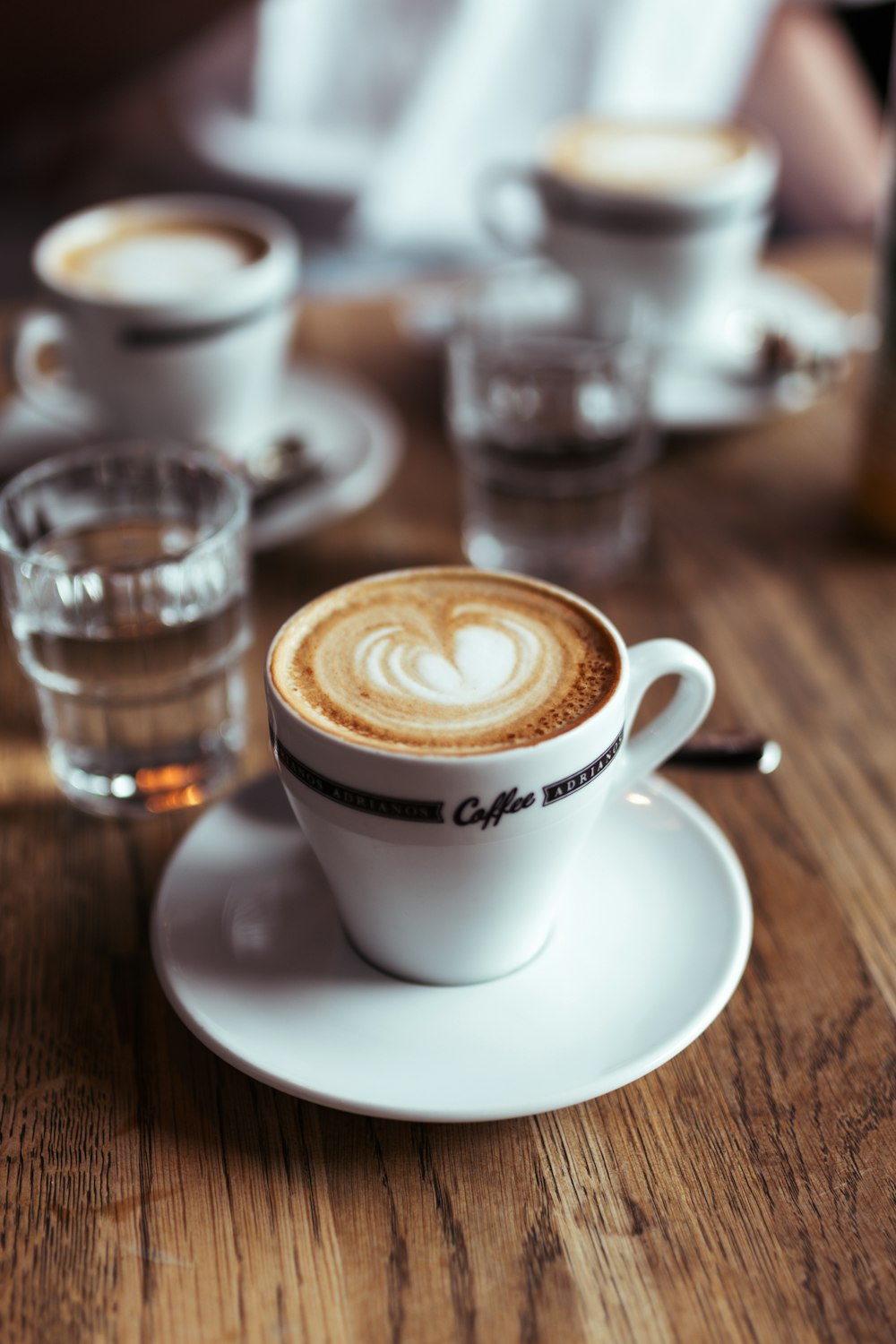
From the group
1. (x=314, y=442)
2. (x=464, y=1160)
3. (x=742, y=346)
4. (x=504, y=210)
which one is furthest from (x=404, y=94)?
(x=464, y=1160)

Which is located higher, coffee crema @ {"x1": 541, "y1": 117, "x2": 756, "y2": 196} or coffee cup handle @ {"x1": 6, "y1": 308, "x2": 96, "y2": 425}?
coffee crema @ {"x1": 541, "y1": 117, "x2": 756, "y2": 196}

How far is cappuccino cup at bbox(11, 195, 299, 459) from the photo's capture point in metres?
0.93

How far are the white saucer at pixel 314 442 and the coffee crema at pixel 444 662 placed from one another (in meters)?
0.32

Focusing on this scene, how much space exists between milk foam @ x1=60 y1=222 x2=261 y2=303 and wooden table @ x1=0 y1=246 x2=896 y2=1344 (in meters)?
0.41

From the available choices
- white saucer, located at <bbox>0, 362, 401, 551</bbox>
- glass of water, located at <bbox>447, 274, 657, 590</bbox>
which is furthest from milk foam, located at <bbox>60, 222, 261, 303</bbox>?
glass of water, located at <bbox>447, 274, 657, 590</bbox>

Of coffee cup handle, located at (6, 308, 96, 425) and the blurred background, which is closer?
coffee cup handle, located at (6, 308, 96, 425)

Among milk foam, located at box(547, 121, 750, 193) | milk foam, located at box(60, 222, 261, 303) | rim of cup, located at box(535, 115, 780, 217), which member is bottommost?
milk foam, located at box(60, 222, 261, 303)

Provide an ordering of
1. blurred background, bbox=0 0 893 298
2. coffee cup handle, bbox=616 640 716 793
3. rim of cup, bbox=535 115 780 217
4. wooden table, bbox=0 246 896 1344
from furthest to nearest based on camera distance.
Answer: blurred background, bbox=0 0 893 298 < rim of cup, bbox=535 115 780 217 < coffee cup handle, bbox=616 640 716 793 < wooden table, bbox=0 246 896 1344

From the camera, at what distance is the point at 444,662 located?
0.56 metres

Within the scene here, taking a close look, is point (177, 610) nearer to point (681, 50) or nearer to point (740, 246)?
point (740, 246)

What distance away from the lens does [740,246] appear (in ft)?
3.63

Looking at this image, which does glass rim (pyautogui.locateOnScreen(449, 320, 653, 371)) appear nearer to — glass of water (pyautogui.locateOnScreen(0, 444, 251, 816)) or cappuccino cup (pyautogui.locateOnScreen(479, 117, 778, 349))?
cappuccino cup (pyautogui.locateOnScreen(479, 117, 778, 349))

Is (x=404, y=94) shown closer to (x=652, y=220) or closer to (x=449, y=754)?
(x=652, y=220)

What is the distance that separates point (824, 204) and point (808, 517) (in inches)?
50.6
